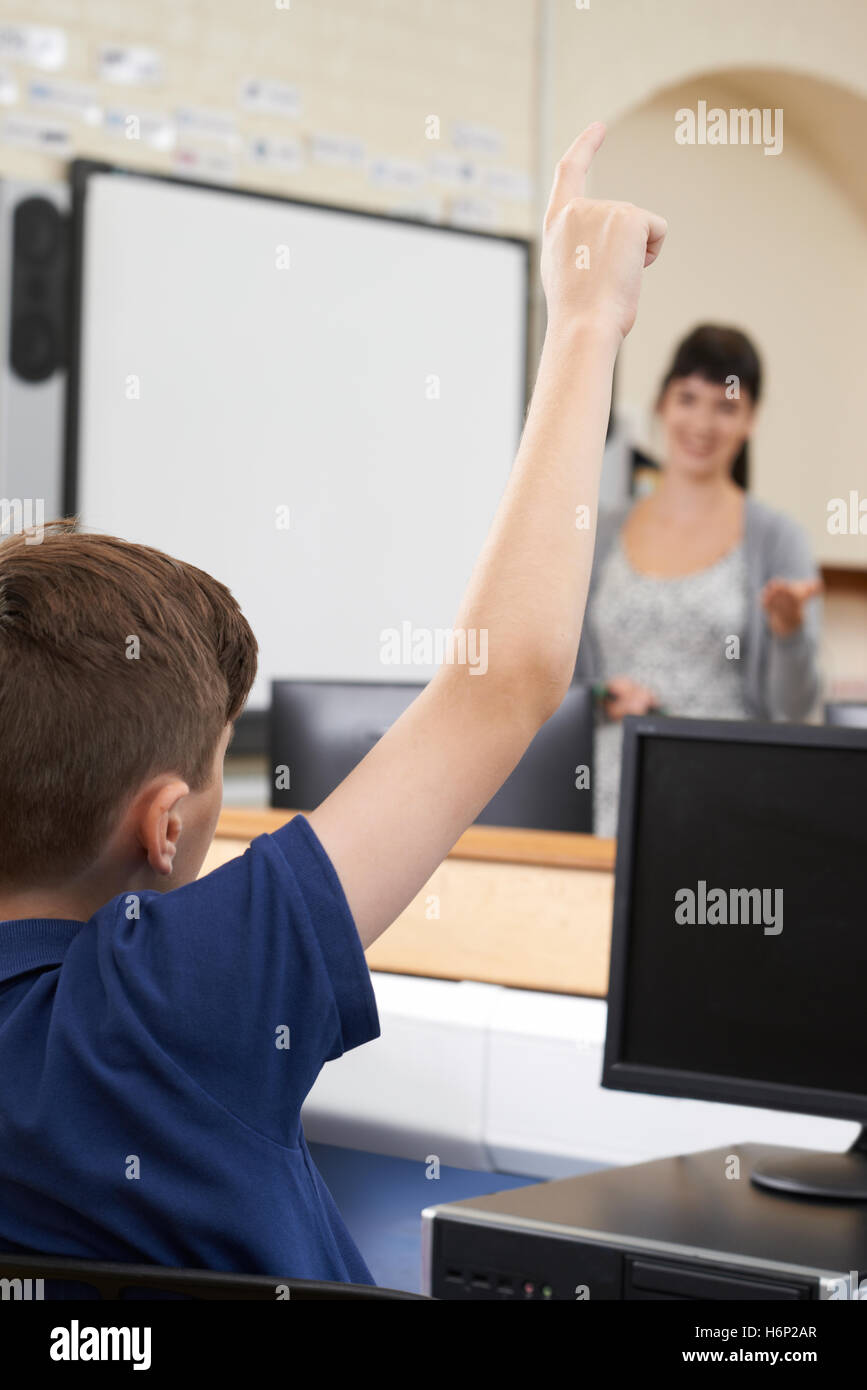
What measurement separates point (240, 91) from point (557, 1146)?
3390 millimetres

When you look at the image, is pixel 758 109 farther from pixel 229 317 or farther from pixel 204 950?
pixel 204 950

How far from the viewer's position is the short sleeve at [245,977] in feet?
2.21

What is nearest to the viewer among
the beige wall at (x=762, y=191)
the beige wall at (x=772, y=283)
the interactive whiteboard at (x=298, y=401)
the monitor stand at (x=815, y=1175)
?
the monitor stand at (x=815, y=1175)

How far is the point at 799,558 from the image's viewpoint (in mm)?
3367

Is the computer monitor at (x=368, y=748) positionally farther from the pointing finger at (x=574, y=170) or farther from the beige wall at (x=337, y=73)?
the beige wall at (x=337, y=73)

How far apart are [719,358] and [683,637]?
0.60 metres

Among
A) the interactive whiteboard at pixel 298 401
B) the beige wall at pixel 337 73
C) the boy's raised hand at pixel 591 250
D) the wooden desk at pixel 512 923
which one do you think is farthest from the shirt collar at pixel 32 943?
the beige wall at pixel 337 73

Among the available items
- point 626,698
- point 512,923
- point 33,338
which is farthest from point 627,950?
point 33,338

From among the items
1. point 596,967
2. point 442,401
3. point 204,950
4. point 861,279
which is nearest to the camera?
point 204,950

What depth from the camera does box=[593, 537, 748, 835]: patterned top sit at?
132 inches

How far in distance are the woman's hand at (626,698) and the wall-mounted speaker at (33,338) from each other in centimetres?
148

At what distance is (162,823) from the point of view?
2.44ft

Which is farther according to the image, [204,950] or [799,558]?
[799,558]

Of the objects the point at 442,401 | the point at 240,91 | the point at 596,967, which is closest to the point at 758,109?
the point at 442,401
